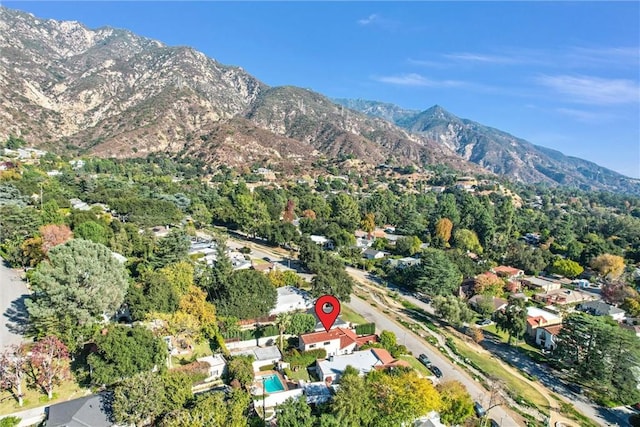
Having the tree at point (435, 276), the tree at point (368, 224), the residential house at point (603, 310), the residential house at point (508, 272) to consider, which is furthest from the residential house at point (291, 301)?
the tree at point (368, 224)

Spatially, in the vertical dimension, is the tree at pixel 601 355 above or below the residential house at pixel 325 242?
below

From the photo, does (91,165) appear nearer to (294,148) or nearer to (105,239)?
(105,239)

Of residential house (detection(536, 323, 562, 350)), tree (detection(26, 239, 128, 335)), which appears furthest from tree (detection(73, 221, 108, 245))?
residential house (detection(536, 323, 562, 350))

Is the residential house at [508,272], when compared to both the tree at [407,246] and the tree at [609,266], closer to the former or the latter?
the tree at [407,246]

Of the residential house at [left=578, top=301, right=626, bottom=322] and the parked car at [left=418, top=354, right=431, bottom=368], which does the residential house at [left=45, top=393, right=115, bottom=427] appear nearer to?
the parked car at [left=418, top=354, right=431, bottom=368]

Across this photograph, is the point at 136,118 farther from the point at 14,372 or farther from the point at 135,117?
the point at 14,372

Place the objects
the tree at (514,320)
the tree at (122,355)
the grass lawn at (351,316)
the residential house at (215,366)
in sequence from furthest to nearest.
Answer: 1. the tree at (514,320)
2. the grass lawn at (351,316)
3. the residential house at (215,366)
4. the tree at (122,355)
